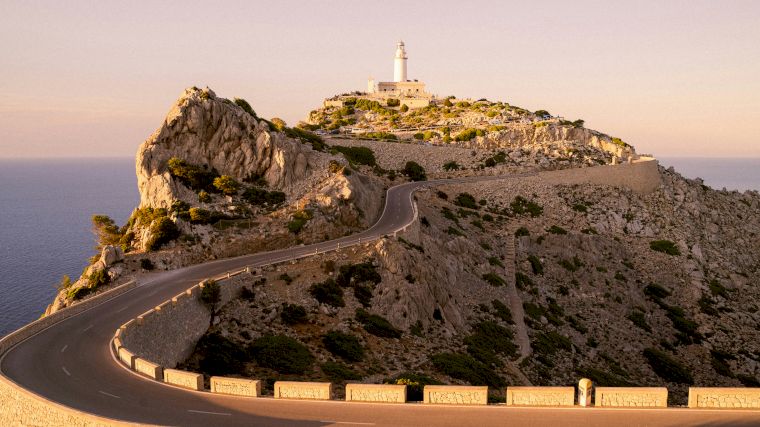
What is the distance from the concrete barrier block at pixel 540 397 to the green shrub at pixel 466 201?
46.1 metres

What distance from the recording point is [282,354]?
89.5 ft

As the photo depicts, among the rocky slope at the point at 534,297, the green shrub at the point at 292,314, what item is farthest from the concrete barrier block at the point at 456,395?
the green shrub at the point at 292,314

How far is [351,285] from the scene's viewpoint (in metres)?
35.1

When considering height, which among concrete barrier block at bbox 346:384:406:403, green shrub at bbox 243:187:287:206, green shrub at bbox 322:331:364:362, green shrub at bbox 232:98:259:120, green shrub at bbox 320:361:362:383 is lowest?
green shrub at bbox 320:361:362:383

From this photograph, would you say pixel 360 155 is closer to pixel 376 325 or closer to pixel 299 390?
pixel 376 325

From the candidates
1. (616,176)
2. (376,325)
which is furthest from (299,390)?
(616,176)

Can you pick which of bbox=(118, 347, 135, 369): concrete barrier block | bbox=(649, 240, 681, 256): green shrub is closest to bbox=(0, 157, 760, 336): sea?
bbox=(118, 347, 135, 369): concrete barrier block

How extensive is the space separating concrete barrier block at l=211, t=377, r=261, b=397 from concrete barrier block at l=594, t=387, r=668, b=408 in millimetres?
11856

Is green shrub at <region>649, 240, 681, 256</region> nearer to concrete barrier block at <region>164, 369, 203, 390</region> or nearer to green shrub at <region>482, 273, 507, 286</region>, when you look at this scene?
green shrub at <region>482, 273, 507, 286</region>

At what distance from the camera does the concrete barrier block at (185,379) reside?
63.5ft

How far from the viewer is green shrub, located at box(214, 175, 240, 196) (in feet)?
146

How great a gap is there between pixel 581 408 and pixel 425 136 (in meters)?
79.5

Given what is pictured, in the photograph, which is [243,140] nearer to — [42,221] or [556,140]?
[556,140]

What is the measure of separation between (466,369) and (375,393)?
527 inches
